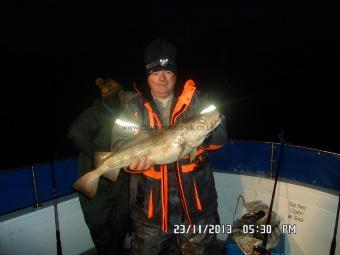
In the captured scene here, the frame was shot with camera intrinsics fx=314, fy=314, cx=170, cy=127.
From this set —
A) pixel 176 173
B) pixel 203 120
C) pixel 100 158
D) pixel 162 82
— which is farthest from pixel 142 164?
pixel 162 82

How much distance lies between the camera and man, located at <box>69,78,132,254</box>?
454 centimetres

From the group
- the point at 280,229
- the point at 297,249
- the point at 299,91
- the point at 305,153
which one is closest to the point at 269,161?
the point at 305,153

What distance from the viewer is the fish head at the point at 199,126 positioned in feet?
11.6

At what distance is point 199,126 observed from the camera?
358 cm

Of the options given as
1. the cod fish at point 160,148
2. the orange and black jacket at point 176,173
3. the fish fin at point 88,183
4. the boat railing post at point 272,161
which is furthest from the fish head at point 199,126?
the boat railing post at point 272,161

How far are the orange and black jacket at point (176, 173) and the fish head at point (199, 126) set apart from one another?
0.16 m

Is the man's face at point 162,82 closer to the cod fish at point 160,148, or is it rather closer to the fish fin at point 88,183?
the cod fish at point 160,148

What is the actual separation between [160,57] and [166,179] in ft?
4.72

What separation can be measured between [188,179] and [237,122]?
2747 cm

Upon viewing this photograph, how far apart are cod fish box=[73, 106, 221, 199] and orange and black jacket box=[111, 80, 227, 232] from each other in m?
0.11

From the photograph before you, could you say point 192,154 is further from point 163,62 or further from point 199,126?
point 163,62

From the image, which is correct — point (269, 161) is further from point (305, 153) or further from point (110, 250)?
point (110, 250)

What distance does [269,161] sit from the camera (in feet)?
17.1

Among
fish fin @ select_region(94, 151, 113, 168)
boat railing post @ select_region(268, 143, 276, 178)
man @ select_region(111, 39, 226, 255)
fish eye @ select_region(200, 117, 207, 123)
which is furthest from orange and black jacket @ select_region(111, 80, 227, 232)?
boat railing post @ select_region(268, 143, 276, 178)
